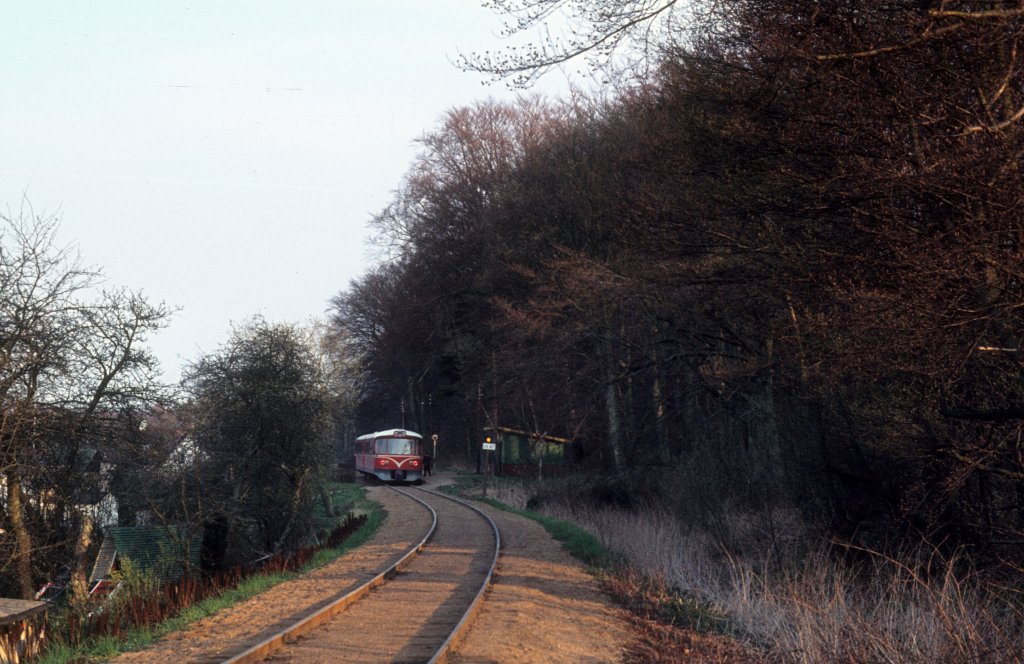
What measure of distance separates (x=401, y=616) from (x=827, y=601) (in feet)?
15.4

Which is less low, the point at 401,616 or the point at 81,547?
the point at 81,547

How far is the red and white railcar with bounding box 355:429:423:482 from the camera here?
48.6 metres

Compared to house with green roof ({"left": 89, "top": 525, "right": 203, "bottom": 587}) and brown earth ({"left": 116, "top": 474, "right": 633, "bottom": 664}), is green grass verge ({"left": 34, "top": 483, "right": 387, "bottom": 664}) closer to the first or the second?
brown earth ({"left": 116, "top": 474, "right": 633, "bottom": 664})

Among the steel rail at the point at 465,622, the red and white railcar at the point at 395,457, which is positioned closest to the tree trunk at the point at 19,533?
the steel rail at the point at 465,622

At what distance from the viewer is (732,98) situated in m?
11.8

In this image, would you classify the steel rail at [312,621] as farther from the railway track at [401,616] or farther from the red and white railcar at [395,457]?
the red and white railcar at [395,457]

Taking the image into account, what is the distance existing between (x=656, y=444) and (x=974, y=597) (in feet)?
75.9

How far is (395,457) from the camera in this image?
159 feet

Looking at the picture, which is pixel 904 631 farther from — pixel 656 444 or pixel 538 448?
pixel 538 448

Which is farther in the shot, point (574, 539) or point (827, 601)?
point (574, 539)

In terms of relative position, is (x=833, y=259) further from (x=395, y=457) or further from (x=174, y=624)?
(x=395, y=457)

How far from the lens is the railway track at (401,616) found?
870 centimetres

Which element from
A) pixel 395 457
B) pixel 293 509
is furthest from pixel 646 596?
pixel 395 457

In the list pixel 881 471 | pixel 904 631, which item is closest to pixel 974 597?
pixel 904 631
